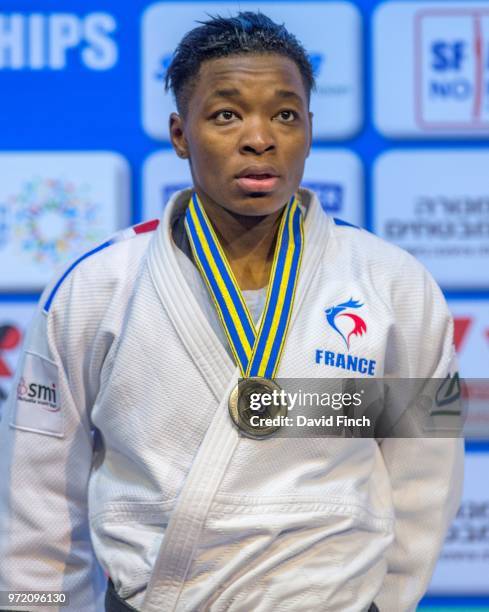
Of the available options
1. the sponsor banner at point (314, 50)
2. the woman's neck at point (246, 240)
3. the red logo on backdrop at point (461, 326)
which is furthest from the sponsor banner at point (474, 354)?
the woman's neck at point (246, 240)

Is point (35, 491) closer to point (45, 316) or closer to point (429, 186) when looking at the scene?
point (45, 316)

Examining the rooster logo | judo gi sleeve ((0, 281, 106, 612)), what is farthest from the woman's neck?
judo gi sleeve ((0, 281, 106, 612))

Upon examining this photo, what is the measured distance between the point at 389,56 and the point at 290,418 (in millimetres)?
1342

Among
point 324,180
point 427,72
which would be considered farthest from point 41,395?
point 427,72

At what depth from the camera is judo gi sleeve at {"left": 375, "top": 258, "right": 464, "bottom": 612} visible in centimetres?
151

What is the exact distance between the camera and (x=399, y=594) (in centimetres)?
152

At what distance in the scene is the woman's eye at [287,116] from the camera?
1423 mm

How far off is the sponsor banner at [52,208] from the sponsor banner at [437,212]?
2.17 feet

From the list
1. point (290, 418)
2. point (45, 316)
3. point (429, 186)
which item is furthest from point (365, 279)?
point (429, 186)

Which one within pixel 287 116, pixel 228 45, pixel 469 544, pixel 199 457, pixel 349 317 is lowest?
pixel 469 544

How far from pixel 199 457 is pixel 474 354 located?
132 centimetres

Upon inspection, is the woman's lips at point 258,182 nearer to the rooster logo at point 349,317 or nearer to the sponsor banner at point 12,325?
the rooster logo at point 349,317

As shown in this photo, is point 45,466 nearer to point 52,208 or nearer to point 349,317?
point 349,317

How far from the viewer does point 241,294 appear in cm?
142
